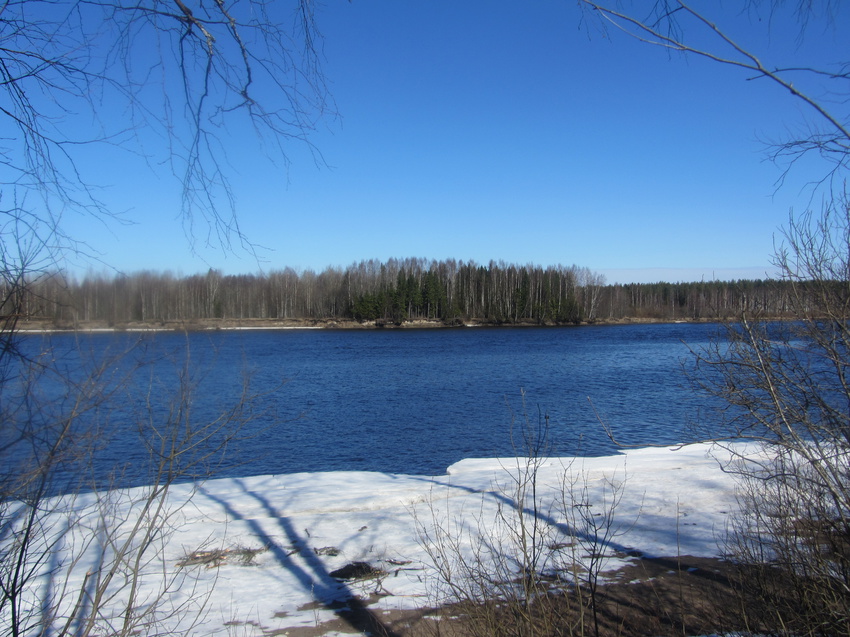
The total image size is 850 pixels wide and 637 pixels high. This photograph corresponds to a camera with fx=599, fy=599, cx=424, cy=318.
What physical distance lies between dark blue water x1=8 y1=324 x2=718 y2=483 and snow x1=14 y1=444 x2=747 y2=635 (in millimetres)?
1097

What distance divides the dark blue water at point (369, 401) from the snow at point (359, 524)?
1097 millimetres

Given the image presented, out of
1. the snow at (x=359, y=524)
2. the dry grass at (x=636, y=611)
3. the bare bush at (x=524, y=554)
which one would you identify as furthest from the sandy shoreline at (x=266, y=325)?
the dry grass at (x=636, y=611)

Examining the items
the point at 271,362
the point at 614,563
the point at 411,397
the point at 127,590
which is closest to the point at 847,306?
the point at 614,563

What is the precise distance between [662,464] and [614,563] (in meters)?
5.49

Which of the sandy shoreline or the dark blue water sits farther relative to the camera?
the dark blue water

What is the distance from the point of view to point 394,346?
53875mm

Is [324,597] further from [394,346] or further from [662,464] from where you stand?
[394,346]

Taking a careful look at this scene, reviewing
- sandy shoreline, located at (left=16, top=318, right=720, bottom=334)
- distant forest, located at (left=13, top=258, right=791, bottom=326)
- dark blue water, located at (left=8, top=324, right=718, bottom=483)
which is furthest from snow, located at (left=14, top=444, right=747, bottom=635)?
distant forest, located at (left=13, top=258, right=791, bottom=326)

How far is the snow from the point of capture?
18.8ft

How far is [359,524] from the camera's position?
8.02 metres

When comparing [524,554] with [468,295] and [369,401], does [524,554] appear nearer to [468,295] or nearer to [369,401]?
[369,401]

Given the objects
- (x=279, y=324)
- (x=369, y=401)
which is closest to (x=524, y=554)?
(x=369, y=401)

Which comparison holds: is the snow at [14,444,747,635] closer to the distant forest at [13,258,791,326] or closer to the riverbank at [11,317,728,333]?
the riverbank at [11,317,728,333]

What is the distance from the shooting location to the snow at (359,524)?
573 cm
